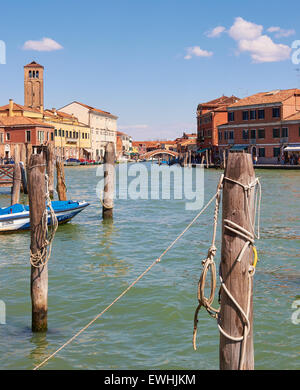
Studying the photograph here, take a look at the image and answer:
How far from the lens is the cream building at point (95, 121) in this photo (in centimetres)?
9212

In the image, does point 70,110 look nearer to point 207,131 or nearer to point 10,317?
point 207,131

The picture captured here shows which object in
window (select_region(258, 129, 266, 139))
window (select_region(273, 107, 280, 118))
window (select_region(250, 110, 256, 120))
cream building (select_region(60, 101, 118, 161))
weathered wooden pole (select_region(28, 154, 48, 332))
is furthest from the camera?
cream building (select_region(60, 101, 118, 161))

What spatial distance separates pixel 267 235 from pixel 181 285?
619 centimetres

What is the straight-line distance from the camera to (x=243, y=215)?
4098 mm

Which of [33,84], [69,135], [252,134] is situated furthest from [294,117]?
[33,84]

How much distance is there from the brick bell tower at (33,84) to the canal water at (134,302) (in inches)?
2992

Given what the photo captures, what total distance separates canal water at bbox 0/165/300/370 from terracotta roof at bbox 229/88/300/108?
42.8 meters

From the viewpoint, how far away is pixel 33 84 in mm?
88125

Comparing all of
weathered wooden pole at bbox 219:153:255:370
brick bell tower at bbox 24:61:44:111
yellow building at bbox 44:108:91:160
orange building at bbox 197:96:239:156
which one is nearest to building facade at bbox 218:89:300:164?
orange building at bbox 197:96:239:156

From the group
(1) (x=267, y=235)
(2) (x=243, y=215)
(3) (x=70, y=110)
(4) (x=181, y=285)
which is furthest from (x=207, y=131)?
(2) (x=243, y=215)

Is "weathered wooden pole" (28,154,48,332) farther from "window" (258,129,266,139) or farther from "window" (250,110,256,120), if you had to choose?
"window" (250,110,256,120)

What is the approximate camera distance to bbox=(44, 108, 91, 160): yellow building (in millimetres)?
76938

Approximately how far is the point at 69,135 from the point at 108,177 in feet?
218

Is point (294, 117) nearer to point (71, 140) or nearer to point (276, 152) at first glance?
point (276, 152)
